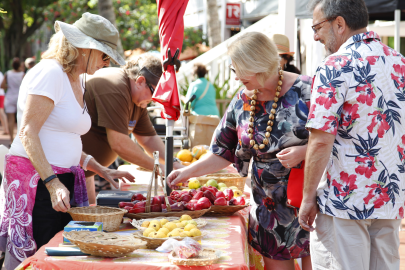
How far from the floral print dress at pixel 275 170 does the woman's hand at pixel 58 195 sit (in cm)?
91

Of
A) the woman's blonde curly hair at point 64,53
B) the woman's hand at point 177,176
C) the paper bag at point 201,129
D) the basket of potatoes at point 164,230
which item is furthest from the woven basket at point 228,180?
the paper bag at point 201,129

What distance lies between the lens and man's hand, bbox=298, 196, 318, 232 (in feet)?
6.26

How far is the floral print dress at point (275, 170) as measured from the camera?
2.29 m

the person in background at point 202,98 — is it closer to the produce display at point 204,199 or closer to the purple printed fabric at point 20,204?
the produce display at point 204,199

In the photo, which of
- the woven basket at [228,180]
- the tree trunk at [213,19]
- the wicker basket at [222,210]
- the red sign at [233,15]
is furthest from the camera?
the red sign at [233,15]

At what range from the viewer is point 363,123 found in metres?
1.80

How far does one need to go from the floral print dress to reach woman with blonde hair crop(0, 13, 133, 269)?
2.64 ft

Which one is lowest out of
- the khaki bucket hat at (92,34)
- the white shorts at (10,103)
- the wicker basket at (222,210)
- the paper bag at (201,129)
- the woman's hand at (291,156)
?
the white shorts at (10,103)

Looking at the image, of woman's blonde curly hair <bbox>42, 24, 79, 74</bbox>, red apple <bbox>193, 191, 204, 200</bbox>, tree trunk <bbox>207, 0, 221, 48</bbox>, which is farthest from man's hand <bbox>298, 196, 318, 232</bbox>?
tree trunk <bbox>207, 0, 221, 48</bbox>

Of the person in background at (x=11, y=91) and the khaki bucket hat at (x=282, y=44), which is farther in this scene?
the person in background at (x=11, y=91)

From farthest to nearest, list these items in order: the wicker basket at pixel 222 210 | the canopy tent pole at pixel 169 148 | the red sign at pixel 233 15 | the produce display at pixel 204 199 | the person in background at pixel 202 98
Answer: the red sign at pixel 233 15 < the person in background at pixel 202 98 < the canopy tent pole at pixel 169 148 < the wicker basket at pixel 222 210 < the produce display at pixel 204 199

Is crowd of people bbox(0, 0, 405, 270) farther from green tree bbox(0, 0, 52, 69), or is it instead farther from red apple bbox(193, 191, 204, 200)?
green tree bbox(0, 0, 52, 69)

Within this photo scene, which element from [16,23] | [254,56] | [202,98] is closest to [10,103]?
[202,98]

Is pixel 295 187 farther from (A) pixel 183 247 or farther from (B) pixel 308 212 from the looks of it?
(A) pixel 183 247
